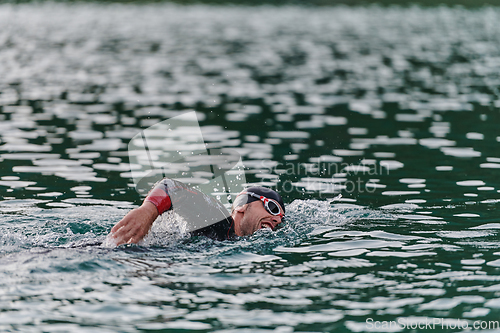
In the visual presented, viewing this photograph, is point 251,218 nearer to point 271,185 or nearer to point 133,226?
point 133,226

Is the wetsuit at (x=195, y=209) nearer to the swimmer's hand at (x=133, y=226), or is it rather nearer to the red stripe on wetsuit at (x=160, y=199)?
the red stripe on wetsuit at (x=160, y=199)

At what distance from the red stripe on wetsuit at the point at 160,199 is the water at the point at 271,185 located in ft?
1.90

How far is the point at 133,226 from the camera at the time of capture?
7547 millimetres

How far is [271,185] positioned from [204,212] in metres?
4.42

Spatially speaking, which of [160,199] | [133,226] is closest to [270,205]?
[160,199]

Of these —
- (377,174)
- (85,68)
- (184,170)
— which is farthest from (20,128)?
(85,68)

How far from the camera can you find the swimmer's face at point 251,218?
8695 millimetres

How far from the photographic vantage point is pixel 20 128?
1722cm

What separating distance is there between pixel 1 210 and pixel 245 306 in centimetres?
565

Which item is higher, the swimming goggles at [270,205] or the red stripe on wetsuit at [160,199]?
the red stripe on wetsuit at [160,199]

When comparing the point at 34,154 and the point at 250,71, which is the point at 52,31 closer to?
the point at 250,71

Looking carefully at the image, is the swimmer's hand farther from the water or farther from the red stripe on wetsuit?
the water

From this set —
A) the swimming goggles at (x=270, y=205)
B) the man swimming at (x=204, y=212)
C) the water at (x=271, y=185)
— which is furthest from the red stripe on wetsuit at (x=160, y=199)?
the swimming goggles at (x=270, y=205)

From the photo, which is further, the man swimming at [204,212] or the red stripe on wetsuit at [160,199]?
the red stripe on wetsuit at [160,199]
